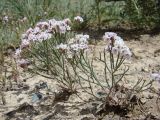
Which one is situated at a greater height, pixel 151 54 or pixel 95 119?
pixel 151 54

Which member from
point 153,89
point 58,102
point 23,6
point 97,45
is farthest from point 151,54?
point 23,6

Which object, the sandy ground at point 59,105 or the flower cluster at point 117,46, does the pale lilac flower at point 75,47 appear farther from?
the sandy ground at point 59,105

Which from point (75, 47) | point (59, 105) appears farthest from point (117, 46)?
point (59, 105)

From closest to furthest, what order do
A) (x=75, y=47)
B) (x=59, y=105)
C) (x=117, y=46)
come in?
1. (x=117, y=46)
2. (x=75, y=47)
3. (x=59, y=105)

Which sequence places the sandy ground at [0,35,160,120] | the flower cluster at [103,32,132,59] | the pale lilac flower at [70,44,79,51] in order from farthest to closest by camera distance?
the sandy ground at [0,35,160,120] < the pale lilac flower at [70,44,79,51] < the flower cluster at [103,32,132,59]

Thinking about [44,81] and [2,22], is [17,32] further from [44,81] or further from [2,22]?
[44,81]

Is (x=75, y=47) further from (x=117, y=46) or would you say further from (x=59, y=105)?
(x=59, y=105)

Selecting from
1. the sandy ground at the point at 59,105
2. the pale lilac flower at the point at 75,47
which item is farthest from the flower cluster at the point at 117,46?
the sandy ground at the point at 59,105

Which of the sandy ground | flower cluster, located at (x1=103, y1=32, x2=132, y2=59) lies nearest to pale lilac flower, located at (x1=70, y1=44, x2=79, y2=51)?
flower cluster, located at (x1=103, y1=32, x2=132, y2=59)

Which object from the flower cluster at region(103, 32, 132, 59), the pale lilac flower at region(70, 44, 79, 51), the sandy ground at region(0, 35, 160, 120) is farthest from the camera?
the sandy ground at region(0, 35, 160, 120)

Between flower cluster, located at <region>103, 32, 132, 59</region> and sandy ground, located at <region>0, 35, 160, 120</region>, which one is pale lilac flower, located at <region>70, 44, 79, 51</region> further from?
sandy ground, located at <region>0, 35, 160, 120</region>

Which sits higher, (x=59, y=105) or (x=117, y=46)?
(x=117, y=46)
